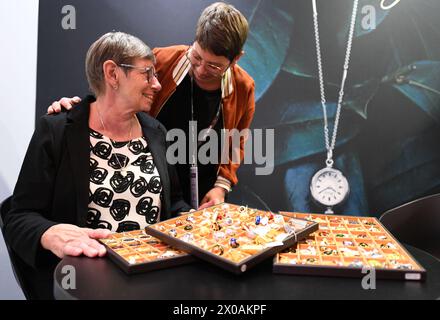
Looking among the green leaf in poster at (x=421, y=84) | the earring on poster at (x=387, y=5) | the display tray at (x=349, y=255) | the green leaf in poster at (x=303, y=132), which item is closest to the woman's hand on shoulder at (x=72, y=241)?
the display tray at (x=349, y=255)

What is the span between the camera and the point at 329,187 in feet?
10.5

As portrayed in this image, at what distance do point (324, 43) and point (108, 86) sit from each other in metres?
2.00

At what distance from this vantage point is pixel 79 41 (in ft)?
9.96

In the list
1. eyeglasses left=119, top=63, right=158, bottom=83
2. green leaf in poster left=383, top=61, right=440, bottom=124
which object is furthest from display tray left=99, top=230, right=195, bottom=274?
green leaf in poster left=383, top=61, right=440, bottom=124

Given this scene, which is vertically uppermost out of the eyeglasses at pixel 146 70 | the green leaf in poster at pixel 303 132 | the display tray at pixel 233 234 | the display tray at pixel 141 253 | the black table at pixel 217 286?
the eyeglasses at pixel 146 70

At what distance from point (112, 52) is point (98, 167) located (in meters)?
0.54

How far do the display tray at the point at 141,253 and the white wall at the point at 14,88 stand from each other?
1887mm

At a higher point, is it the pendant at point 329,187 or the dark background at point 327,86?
the dark background at point 327,86

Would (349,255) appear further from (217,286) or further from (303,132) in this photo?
(303,132)

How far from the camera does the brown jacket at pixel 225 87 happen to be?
7.48 ft

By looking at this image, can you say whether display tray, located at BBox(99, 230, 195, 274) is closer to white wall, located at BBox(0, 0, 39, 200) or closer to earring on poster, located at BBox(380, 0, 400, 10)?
white wall, located at BBox(0, 0, 39, 200)

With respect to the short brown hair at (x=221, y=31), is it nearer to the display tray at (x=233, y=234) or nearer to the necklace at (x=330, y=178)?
the display tray at (x=233, y=234)

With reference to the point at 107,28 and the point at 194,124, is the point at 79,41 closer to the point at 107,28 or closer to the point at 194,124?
the point at 107,28

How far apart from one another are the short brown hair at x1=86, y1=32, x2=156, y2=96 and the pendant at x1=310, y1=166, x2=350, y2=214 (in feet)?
6.14
